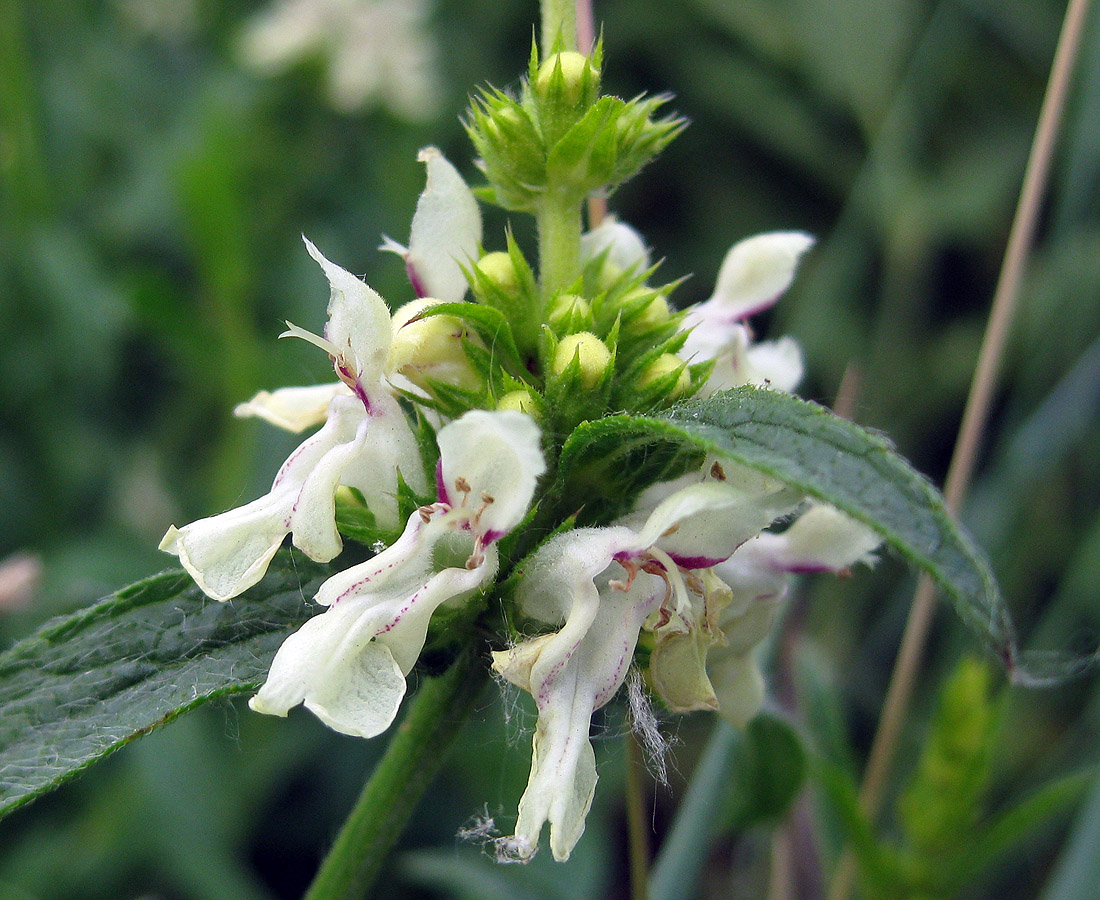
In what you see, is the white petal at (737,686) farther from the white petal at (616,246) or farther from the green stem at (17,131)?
the green stem at (17,131)

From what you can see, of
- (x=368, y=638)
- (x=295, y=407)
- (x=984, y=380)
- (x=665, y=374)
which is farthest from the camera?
(x=984, y=380)

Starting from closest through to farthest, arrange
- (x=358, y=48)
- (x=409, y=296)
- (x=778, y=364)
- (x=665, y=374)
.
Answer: (x=665, y=374)
(x=778, y=364)
(x=409, y=296)
(x=358, y=48)

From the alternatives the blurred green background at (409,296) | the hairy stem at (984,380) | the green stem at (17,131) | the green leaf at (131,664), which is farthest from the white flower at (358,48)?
the green leaf at (131,664)

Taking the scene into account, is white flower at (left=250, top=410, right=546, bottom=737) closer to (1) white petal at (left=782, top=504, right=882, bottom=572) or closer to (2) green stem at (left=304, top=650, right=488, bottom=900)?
(2) green stem at (left=304, top=650, right=488, bottom=900)

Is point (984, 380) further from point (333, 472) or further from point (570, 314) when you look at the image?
point (333, 472)

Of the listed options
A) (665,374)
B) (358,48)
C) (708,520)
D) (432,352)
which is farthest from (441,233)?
(358,48)

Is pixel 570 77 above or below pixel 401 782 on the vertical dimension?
above

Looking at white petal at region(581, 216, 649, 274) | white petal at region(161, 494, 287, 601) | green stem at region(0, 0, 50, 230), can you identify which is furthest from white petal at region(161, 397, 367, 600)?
green stem at region(0, 0, 50, 230)
